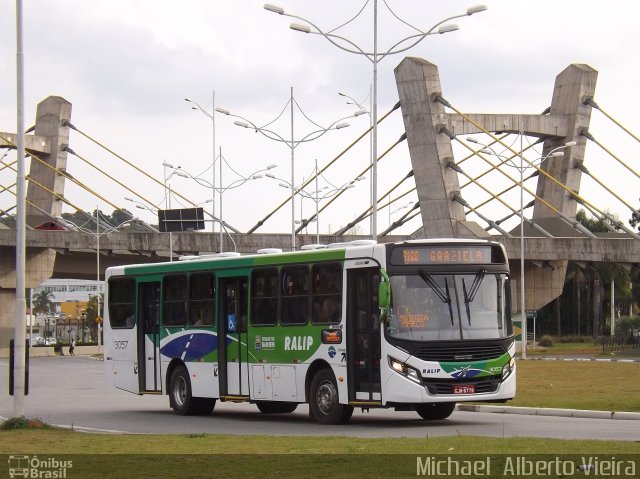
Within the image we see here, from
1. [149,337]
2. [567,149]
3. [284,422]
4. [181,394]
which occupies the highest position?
[567,149]

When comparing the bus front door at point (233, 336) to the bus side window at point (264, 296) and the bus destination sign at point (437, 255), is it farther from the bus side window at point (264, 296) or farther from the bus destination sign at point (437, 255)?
the bus destination sign at point (437, 255)

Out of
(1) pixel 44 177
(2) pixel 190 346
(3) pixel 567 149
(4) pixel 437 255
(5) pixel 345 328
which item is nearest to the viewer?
(4) pixel 437 255

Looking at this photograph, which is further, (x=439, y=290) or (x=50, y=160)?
(x=50, y=160)

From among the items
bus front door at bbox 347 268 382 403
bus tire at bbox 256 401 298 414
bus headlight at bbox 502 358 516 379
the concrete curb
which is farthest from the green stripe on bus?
the concrete curb

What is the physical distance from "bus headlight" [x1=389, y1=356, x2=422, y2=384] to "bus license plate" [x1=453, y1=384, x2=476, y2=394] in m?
0.59

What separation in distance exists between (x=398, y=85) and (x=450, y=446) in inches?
1627

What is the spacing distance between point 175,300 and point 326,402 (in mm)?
5030

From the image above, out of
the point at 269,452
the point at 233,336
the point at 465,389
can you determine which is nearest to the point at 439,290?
the point at 465,389

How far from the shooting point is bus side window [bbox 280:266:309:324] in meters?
21.9

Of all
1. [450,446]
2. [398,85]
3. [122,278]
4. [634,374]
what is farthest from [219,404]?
[398,85]

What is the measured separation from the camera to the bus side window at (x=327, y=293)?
21156mm

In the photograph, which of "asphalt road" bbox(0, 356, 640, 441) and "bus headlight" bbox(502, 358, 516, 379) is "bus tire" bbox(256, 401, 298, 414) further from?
"bus headlight" bbox(502, 358, 516, 379)

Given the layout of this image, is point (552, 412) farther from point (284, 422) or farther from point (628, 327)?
point (628, 327)

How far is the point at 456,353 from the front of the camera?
66.1 feet
